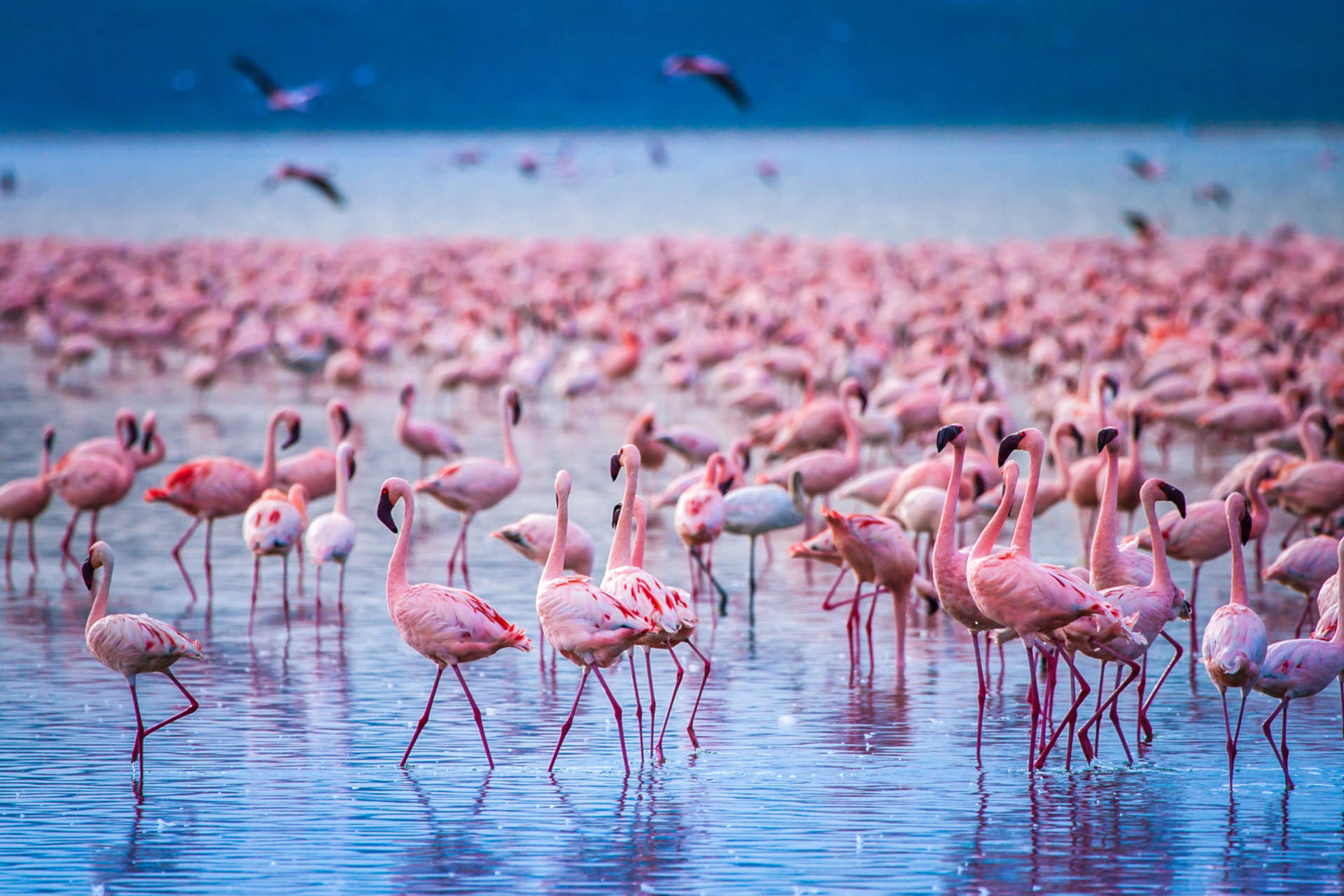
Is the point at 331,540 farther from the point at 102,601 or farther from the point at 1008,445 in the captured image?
the point at 1008,445

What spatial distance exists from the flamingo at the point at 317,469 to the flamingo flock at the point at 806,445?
3 cm

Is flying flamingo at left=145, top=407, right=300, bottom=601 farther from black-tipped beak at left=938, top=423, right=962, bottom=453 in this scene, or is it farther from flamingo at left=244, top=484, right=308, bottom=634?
black-tipped beak at left=938, top=423, right=962, bottom=453

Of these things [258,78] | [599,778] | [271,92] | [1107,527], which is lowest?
[599,778]

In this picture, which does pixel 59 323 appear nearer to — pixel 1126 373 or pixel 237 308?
pixel 237 308

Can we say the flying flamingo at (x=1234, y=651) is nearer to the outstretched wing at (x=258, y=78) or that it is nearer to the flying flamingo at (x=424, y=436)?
the flying flamingo at (x=424, y=436)

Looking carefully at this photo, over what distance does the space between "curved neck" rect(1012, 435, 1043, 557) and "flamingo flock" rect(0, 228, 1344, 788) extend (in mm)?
27

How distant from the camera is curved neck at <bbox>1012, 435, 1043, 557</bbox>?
7.28 metres

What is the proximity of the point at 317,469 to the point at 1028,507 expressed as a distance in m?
5.73

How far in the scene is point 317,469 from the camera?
38.3 feet

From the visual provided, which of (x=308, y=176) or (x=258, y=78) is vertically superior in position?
(x=258, y=78)

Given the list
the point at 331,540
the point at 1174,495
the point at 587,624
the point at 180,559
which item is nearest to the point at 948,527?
the point at 1174,495

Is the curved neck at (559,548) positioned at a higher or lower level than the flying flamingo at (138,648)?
higher

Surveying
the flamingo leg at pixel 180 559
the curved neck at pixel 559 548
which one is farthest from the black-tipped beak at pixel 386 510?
the flamingo leg at pixel 180 559

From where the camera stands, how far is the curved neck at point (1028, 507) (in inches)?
287
